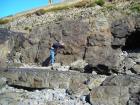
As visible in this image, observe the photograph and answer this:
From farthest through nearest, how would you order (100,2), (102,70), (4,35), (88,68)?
(100,2) → (4,35) → (88,68) → (102,70)

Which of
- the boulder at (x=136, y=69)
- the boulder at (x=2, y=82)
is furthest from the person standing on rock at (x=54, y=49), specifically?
the boulder at (x=136, y=69)

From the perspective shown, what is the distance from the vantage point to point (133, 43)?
33562 mm

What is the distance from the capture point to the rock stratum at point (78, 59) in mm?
23859

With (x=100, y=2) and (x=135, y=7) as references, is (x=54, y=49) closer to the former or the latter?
(x=135, y=7)

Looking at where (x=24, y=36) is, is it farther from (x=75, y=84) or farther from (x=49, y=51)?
(x=75, y=84)

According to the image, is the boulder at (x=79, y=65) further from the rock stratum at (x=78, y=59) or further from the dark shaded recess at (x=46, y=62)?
the dark shaded recess at (x=46, y=62)

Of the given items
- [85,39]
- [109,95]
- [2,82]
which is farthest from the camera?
[85,39]

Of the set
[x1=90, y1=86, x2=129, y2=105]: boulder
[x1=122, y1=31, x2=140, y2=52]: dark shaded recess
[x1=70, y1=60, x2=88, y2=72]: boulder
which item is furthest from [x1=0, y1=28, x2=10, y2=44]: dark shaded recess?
[x1=90, y1=86, x2=129, y2=105]: boulder

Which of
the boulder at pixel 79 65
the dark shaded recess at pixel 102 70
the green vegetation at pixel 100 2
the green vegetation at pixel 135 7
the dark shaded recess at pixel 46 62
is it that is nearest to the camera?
the dark shaded recess at pixel 102 70

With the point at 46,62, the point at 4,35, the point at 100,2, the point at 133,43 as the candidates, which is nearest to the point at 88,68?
the point at 133,43

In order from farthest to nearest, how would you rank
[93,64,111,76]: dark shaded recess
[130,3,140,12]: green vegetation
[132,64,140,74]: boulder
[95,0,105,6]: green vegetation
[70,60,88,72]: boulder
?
[95,0,105,6]: green vegetation
[130,3,140,12]: green vegetation
[70,60,88,72]: boulder
[93,64,111,76]: dark shaded recess
[132,64,140,74]: boulder

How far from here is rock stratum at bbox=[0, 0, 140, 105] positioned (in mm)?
23859

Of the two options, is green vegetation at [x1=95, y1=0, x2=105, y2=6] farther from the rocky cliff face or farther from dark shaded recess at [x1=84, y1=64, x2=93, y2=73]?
dark shaded recess at [x1=84, y1=64, x2=93, y2=73]

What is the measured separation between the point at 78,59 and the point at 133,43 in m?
5.62
